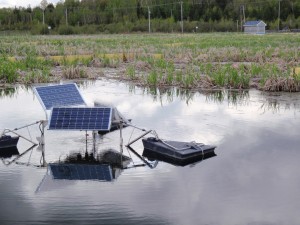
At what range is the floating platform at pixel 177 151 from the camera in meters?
6.91

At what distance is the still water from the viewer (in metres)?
5.18

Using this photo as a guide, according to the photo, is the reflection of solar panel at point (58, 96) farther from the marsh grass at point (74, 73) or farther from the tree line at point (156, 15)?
the tree line at point (156, 15)

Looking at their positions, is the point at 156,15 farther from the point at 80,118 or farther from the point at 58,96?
the point at 80,118

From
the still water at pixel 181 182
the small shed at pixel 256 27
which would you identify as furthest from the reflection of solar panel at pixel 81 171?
the small shed at pixel 256 27

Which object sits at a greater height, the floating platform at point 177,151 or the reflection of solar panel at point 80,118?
the reflection of solar panel at point 80,118

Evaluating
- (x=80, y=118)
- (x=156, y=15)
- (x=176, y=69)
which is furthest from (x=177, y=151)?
(x=156, y=15)

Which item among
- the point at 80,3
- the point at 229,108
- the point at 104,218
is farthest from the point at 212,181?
the point at 80,3

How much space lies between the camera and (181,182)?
19.9ft

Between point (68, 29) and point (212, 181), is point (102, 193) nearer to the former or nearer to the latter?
point (212, 181)

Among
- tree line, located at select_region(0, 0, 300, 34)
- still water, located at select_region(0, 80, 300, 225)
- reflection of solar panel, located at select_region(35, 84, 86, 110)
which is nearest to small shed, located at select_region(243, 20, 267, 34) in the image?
tree line, located at select_region(0, 0, 300, 34)

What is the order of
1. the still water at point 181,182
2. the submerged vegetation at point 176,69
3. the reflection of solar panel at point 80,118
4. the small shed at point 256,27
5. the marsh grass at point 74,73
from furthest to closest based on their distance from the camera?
the small shed at point 256,27 < the marsh grass at point 74,73 < the submerged vegetation at point 176,69 < the reflection of solar panel at point 80,118 < the still water at point 181,182

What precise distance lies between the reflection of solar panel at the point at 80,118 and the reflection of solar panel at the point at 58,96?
2.25 feet

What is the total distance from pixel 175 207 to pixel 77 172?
1.61 meters

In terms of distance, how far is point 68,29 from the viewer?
7019 centimetres
